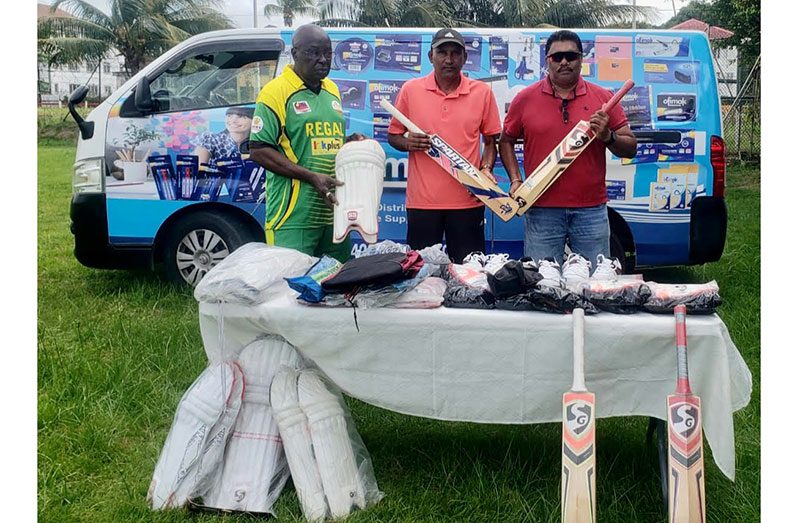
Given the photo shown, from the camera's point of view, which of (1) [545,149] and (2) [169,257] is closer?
(1) [545,149]

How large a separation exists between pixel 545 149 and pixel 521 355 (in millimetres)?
1436

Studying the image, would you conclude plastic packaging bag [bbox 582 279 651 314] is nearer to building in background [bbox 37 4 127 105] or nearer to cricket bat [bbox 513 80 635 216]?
cricket bat [bbox 513 80 635 216]

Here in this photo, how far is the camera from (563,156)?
3934 millimetres

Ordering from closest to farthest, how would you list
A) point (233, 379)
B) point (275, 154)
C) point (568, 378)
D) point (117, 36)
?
point (568, 378), point (233, 379), point (275, 154), point (117, 36)

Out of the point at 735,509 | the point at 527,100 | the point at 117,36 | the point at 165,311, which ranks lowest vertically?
the point at 735,509

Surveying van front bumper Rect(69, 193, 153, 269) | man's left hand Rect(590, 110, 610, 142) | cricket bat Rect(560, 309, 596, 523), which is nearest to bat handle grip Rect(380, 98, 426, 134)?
man's left hand Rect(590, 110, 610, 142)

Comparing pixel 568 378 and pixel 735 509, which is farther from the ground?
pixel 568 378

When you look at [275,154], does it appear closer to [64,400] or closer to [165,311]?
[64,400]

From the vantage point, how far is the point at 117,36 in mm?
25250

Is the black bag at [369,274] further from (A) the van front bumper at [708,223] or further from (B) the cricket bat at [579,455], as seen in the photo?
(A) the van front bumper at [708,223]

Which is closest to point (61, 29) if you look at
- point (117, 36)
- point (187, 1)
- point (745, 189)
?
point (117, 36)

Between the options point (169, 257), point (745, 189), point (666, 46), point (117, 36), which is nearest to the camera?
point (666, 46)

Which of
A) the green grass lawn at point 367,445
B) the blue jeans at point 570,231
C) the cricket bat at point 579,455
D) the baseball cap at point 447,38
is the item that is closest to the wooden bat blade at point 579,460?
the cricket bat at point 579,455

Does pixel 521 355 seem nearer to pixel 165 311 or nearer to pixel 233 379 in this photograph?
pixel 233 379
